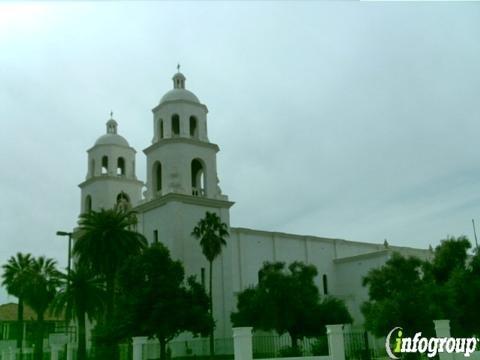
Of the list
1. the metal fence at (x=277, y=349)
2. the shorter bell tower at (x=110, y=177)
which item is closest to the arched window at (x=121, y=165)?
the shorter bell tower at (x=110, y=177)

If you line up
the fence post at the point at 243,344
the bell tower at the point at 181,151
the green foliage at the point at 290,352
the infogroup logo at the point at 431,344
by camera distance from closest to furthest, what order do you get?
1. the infogroup logo at the point at 431,344
2. the fence post at the point at 243,344
3. the green foliage at the point at 290,352
4. the bell tower at the point at 181,151

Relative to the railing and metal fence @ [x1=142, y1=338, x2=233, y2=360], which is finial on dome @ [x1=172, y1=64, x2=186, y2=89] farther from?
metal fence @ [x1=142, y1=338, x2=233, y2=360]

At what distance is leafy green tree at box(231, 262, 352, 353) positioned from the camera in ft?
120

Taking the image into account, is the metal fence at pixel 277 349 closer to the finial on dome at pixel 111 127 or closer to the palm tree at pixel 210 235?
the palm tree at pixel 210 235

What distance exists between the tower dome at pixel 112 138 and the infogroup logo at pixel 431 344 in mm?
35278

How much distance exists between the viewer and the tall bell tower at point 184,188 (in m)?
43.3

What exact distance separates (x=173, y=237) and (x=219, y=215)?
14.5ft

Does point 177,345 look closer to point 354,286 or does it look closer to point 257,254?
point 257,254

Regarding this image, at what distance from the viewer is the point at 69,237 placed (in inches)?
1455

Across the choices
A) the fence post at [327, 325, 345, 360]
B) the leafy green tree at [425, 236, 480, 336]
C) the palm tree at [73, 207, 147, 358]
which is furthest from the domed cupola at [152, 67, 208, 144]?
the fence post at [327, 325, 345, 360]

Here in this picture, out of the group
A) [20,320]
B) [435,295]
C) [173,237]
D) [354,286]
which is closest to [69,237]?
[173,237]

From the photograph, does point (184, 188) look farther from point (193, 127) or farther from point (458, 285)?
point (458, 285)

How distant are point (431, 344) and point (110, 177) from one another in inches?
1448

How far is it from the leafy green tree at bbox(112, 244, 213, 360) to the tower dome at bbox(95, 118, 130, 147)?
22.0m
